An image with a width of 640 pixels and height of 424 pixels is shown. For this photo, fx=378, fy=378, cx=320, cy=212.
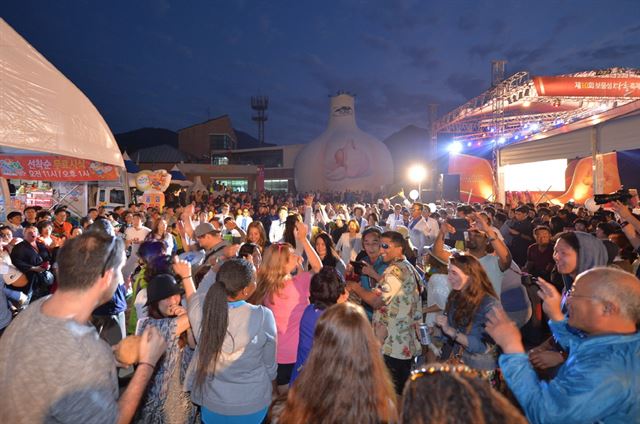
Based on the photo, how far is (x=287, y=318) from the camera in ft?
11.3

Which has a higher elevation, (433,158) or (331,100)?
(331,100)

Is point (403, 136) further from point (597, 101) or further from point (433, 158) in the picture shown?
point (597, 101)

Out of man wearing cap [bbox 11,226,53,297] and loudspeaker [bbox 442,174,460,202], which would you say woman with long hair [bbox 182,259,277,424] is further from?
loudspeaker [bbox 442,174,460,202]

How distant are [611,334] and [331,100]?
4282 centimetres

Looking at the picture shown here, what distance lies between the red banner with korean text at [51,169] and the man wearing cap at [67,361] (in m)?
10.7

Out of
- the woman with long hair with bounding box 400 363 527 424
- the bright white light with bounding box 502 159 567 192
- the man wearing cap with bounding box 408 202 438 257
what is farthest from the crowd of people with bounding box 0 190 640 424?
the bright white light with bounding box 502 159 567 192

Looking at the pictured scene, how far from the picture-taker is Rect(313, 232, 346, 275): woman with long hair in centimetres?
554

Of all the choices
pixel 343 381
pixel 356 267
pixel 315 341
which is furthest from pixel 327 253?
pixel 343 381

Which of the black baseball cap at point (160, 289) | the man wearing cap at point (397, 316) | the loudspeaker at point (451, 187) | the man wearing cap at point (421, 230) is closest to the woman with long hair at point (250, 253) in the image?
the man wearing cap at point (397, 316)

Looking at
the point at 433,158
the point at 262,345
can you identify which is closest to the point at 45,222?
the point at 262,345

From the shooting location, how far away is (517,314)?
4.32m

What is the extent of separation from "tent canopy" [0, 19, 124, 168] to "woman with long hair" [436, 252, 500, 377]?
17.1 ft

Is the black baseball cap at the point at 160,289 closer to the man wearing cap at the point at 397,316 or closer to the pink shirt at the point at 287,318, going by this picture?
the pink shirt at the point at 287,318

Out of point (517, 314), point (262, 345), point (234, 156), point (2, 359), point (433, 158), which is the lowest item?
point (517, 314)
